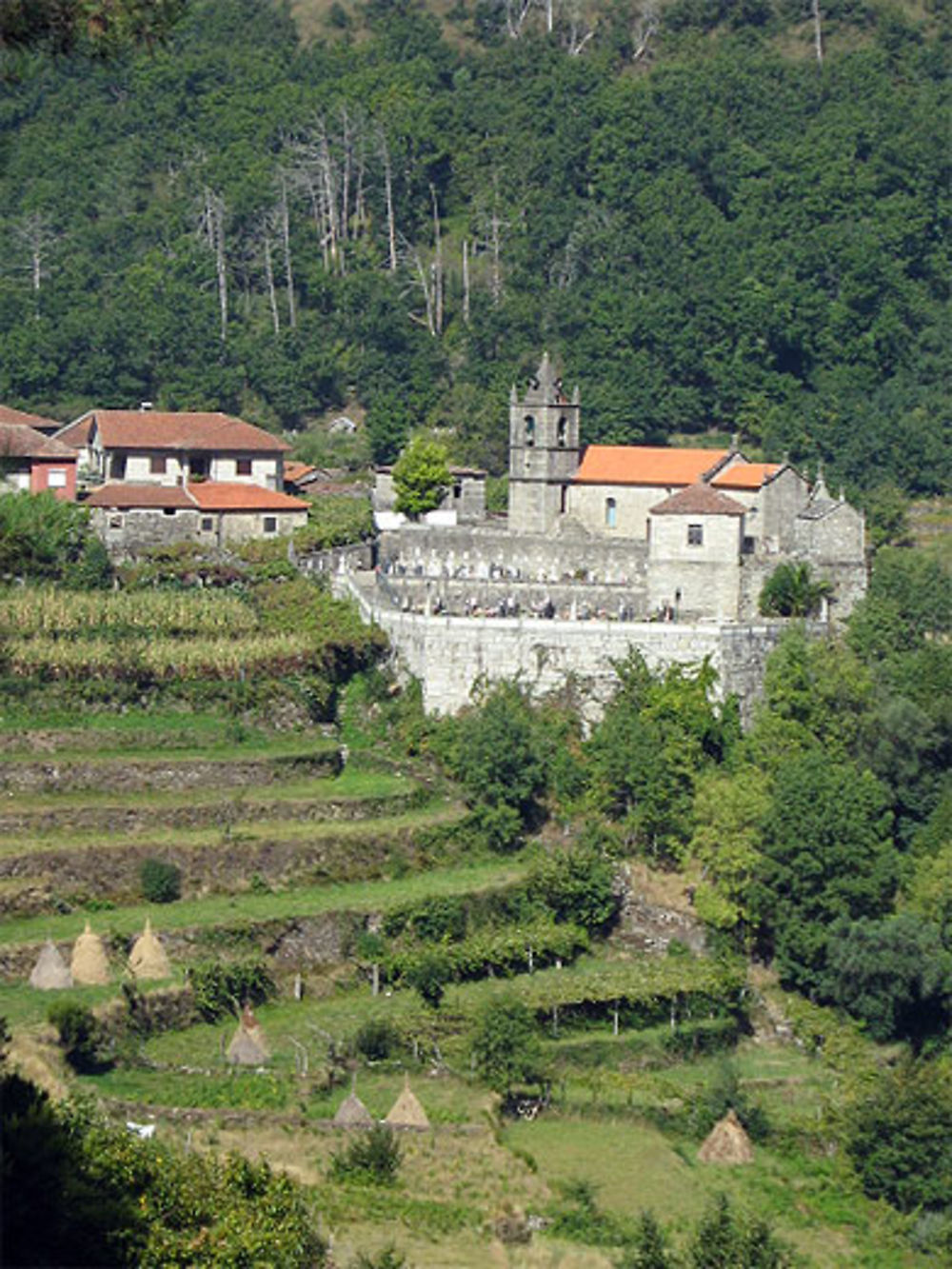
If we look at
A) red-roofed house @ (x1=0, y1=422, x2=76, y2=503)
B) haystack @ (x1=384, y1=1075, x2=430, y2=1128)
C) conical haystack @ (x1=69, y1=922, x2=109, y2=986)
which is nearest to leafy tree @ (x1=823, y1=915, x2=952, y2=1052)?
haystack @ (x1=384, y1=1075, x2=430, y2=1128)

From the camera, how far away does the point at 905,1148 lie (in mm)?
43938

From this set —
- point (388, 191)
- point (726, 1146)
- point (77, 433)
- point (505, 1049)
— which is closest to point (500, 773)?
point (505, 1049)

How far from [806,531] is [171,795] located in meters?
16.7

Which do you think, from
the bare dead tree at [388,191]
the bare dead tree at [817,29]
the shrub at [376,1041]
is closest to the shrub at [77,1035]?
the shrub at [376,1041]

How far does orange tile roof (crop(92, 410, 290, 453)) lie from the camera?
64312 mm

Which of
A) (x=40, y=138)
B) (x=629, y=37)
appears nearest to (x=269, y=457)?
(x=40, y=138)

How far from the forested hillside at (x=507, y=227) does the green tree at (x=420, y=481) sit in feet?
30.9

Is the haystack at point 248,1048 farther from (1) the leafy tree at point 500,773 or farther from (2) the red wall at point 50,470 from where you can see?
(2) the red wall at point 50,470

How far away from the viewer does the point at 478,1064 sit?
4431 centimetres

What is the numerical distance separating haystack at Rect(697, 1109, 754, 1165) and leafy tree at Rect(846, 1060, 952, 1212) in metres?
1.71

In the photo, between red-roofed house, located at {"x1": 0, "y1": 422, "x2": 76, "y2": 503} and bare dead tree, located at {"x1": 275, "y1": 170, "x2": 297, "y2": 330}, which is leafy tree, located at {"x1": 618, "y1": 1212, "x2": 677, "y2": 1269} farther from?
bare dead tree, located at {"x1": 275, "y1": 170, "x2": 297, "y2": 330}

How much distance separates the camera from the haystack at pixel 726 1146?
43656 millimetres

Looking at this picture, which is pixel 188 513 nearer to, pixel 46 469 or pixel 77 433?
pixel 46 469

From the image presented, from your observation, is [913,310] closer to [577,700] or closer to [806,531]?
[806,531]
